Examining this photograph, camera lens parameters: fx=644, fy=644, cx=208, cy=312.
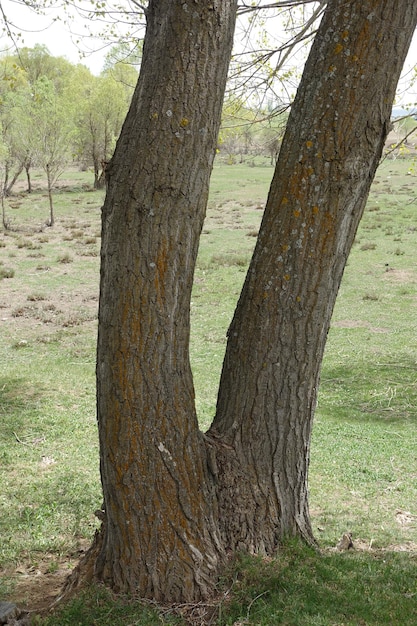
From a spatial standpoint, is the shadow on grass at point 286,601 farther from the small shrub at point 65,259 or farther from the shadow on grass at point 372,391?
the small shrub at point 65,259

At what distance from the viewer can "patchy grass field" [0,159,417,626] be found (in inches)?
139

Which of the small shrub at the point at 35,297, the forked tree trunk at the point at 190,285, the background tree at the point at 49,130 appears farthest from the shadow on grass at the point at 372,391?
the background tree at the point at 49,130

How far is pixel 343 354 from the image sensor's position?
42.7 ft

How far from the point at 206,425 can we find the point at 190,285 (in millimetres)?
5375

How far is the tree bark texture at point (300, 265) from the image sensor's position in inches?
130

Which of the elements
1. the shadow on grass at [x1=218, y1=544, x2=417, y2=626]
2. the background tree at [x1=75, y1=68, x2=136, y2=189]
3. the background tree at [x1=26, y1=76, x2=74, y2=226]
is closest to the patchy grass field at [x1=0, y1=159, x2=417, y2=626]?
the shadow on grass at [x1=218, y1=544, x2=417, y2=626]

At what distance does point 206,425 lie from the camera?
8.50 m

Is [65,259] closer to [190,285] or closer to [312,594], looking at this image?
[190,285]

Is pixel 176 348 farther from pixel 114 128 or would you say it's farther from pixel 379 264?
pixel 114 128

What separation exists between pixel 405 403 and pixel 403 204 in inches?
1108

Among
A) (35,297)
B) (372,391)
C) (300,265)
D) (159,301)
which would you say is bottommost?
(372,391)

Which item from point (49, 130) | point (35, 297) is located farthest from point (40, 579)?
point (49, 130)

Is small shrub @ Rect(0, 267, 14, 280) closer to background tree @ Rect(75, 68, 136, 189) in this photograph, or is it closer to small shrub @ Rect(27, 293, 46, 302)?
small shrub @ Rect(27, 293, 46, 302)

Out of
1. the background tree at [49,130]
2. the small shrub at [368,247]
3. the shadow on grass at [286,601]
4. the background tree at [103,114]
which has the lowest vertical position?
the shadow on grass at [286,601]
